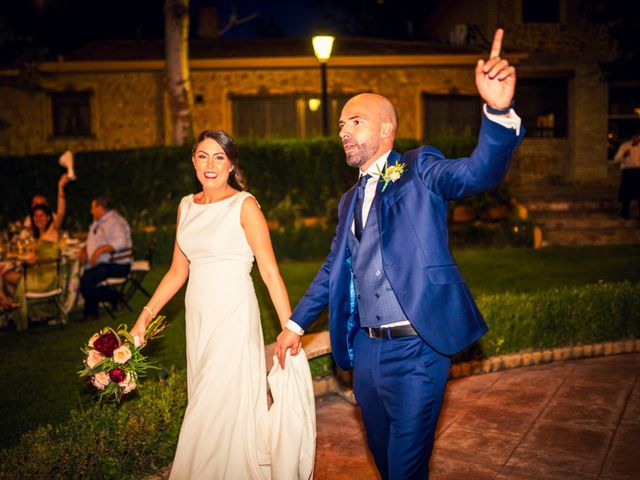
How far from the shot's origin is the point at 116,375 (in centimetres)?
426

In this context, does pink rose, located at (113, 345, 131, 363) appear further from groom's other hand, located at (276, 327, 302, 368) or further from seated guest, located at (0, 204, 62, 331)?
seated guest, located at (0, 204, 62, 331)

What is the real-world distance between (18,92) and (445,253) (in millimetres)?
21912

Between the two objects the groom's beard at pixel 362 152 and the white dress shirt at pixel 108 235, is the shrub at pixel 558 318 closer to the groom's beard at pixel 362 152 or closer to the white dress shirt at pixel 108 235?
the groom's beard at pixel 362 152

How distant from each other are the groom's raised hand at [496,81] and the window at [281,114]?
781 inches

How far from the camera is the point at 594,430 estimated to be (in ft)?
18.1

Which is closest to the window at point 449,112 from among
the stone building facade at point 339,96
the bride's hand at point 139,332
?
the stone building facade at point 339,96

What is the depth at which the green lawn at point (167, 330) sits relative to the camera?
6598mm

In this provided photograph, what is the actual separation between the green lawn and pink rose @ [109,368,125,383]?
3.84ft

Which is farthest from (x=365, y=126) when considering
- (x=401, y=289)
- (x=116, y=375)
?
(x=116, y=375)

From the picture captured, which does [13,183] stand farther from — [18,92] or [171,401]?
[171,401]

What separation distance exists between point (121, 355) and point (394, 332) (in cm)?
164

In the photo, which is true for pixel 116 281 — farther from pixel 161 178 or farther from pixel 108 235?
pixel 161 178

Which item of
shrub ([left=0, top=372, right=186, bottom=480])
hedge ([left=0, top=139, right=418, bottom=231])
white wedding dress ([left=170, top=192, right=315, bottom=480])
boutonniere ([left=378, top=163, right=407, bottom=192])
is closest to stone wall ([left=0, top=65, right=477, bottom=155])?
hedge ([left=0, top=139, right=418, bottom=231])

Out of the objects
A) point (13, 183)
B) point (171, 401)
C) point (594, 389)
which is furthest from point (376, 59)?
point (171, 401)
